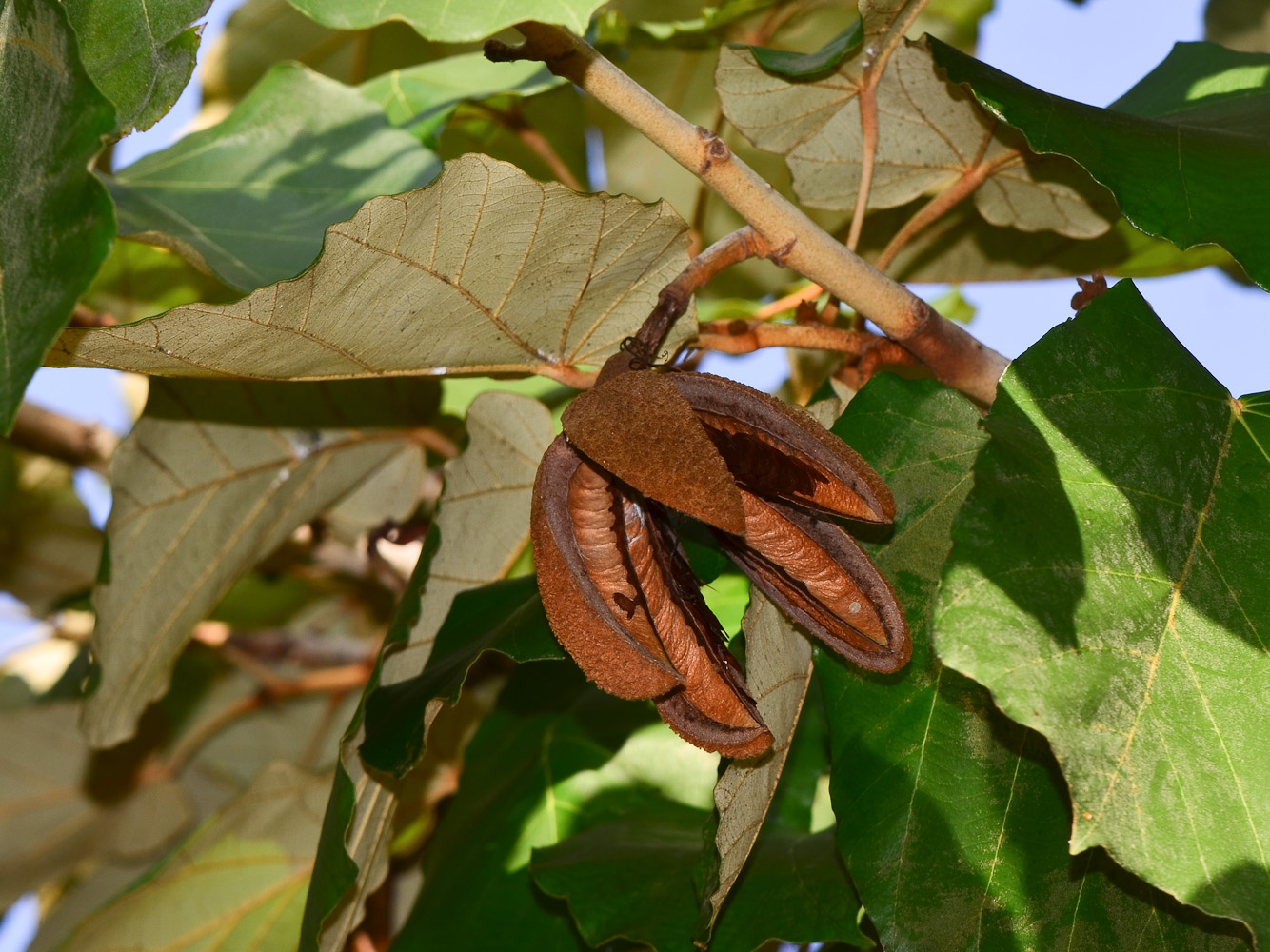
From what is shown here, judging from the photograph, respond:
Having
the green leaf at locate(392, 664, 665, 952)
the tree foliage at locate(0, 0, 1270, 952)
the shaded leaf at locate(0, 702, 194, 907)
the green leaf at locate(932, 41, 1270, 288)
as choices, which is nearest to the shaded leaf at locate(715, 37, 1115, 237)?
the tree foliage at locate(0, 0, 1270, 952)

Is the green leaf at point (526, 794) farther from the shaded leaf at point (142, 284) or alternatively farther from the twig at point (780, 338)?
the shaded leaf at point (142, 284)

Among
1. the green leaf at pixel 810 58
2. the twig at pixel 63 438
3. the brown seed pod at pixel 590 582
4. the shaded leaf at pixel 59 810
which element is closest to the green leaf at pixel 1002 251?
the green leaf at pixel 810 58

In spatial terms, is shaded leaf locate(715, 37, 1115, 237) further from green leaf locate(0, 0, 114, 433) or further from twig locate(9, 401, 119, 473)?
twig locate(9, 401, 119, 473)

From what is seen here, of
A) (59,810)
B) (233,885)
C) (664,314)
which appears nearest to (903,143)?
(664,314)

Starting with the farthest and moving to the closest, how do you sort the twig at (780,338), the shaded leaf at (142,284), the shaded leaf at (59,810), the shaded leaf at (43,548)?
the shaded leaf at (43,548), the shaded leaf at (59,810), the shaded leaf at (142,284), the twig at (780,338)

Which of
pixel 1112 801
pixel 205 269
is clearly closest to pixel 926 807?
pixel 1112 801

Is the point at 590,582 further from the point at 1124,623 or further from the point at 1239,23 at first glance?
the point at 1239,23
